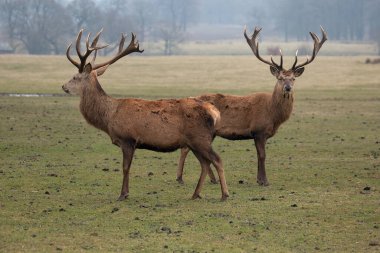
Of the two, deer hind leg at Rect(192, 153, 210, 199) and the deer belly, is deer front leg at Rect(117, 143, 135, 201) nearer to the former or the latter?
the deer belly

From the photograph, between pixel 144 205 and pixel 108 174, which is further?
pixel 108 174

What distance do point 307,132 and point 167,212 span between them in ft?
39.5

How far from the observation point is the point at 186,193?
45.5ft

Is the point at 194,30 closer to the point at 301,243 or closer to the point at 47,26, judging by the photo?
the point at 47,26

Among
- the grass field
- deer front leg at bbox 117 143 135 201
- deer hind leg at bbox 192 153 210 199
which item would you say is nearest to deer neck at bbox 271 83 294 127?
the grass field

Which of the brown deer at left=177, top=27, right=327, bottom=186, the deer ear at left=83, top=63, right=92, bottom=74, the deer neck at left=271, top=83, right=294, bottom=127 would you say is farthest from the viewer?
the deer neck at left=271, top=83, right=294, bottom=127

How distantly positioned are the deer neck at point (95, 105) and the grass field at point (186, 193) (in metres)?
1.14

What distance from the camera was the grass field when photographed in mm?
10469

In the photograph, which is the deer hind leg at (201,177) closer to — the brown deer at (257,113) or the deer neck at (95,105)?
the deer neck at (95,105)

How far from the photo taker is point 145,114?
13367 millimetres

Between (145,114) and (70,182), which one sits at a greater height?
(145,114)

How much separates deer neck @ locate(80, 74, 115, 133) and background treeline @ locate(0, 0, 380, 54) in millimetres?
83955

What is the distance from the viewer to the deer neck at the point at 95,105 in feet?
45.1

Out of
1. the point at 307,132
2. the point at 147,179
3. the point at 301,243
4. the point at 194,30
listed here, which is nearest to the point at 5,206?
the point at 147,179
